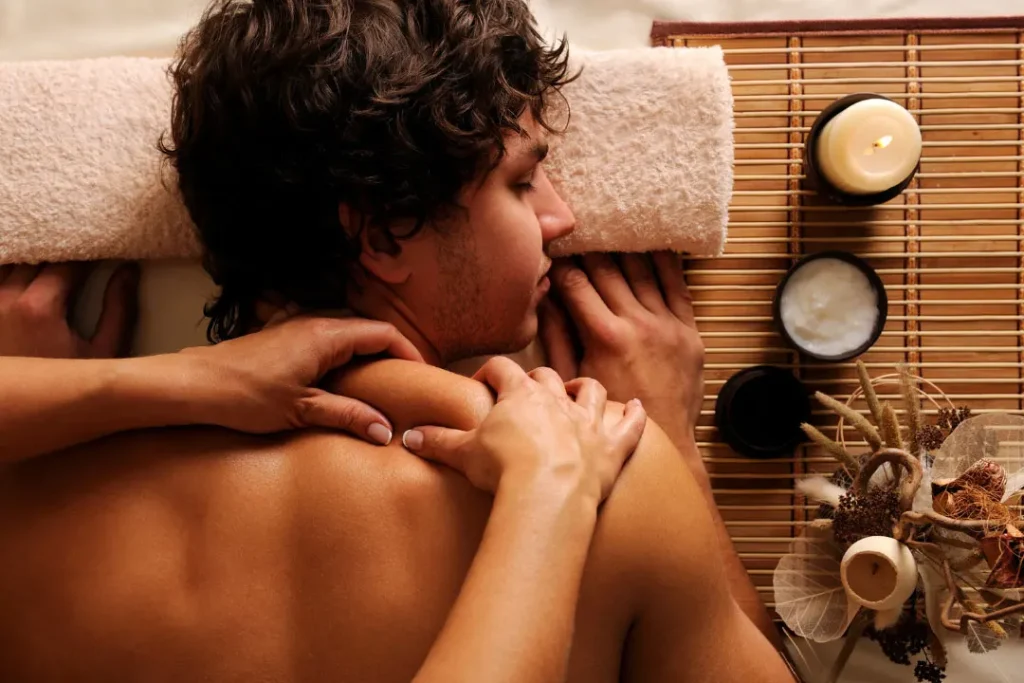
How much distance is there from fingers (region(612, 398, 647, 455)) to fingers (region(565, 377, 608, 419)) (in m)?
0.03

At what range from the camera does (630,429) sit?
950 mm

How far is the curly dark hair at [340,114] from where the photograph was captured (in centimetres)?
104

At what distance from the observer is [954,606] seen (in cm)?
120

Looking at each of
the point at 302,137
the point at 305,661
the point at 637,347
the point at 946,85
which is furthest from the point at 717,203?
the point at 305,661

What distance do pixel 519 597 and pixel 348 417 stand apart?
35cm

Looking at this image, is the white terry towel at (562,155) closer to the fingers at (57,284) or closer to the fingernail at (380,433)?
the fingers at (57,284)

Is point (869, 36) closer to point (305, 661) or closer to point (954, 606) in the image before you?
point (954, 606)

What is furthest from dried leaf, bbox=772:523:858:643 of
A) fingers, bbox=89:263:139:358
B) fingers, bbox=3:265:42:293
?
fingers, bbox=3:265:42:293

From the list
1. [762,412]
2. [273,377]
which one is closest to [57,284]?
[273,377]

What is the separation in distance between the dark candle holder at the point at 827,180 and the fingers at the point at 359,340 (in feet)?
2.51

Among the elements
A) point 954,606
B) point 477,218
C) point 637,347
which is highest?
point 477,218

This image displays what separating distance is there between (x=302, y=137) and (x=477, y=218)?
0.26 meters

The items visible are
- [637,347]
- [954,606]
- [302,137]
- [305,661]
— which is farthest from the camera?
[637,347]

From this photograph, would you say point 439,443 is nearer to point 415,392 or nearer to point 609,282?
point 415,392
